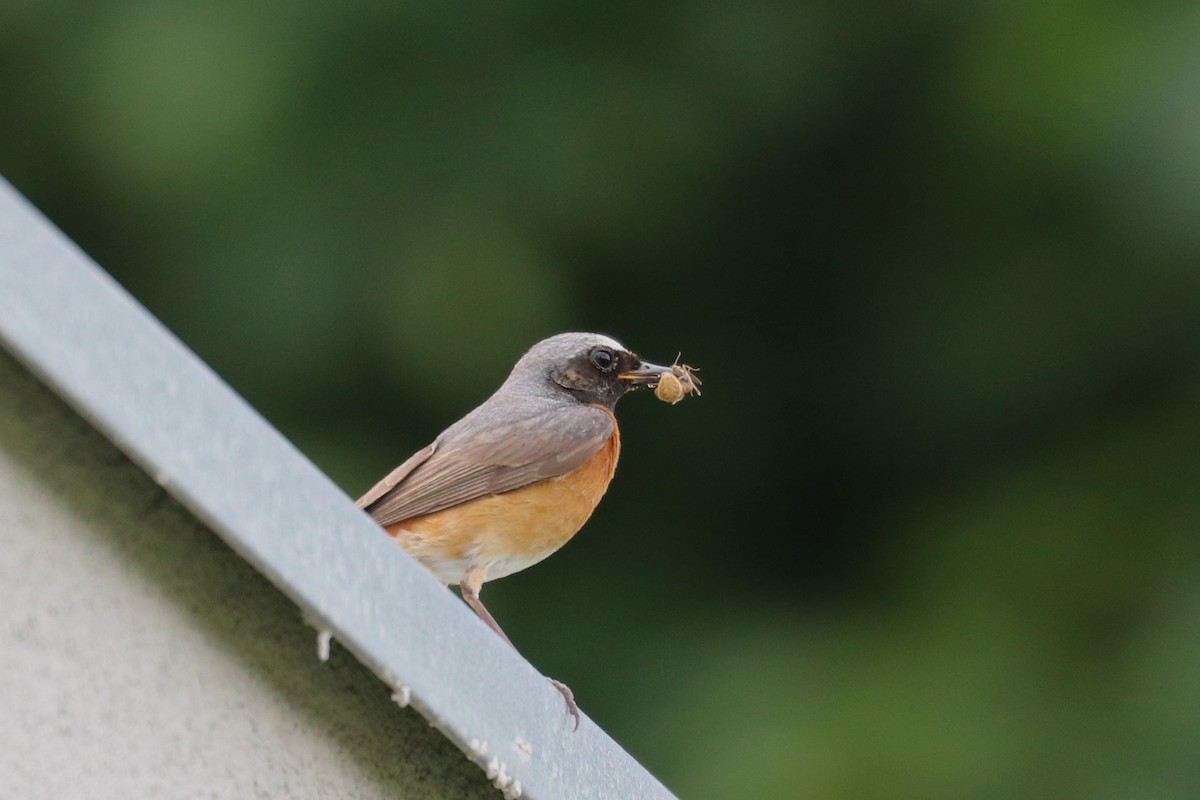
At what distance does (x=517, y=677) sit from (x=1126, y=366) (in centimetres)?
517

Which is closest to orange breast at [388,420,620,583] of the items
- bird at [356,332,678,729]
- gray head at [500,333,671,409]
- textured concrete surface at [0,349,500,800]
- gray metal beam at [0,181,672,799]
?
bird at [356,332,678,729]

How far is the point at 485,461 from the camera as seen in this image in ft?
15.3

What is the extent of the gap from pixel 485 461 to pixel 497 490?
0.34 ft

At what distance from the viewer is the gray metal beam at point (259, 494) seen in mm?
2053

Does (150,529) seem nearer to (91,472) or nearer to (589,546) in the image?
(91,472)

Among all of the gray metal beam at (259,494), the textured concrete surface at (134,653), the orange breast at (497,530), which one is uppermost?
the orange breast at (497,530)

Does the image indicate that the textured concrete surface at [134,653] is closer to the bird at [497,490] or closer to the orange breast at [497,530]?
the bird at [497,490]

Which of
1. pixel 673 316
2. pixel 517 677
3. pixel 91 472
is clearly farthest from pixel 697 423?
pixel 91 472

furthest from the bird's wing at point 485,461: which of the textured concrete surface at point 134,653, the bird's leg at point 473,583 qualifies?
the textured concrete surface at point 134,653

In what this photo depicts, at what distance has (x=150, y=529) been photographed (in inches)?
88.7

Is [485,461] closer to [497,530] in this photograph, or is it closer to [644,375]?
[497,530]

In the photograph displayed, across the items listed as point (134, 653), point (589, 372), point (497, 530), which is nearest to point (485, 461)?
point (497, 530)

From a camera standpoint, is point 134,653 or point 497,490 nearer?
point 134,653

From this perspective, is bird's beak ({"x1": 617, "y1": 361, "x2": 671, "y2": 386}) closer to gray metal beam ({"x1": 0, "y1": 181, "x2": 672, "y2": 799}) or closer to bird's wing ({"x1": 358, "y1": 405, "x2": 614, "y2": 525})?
bird's wing ({"x1": 358, "y1": 405, "x2": 614, "y2": 525})
